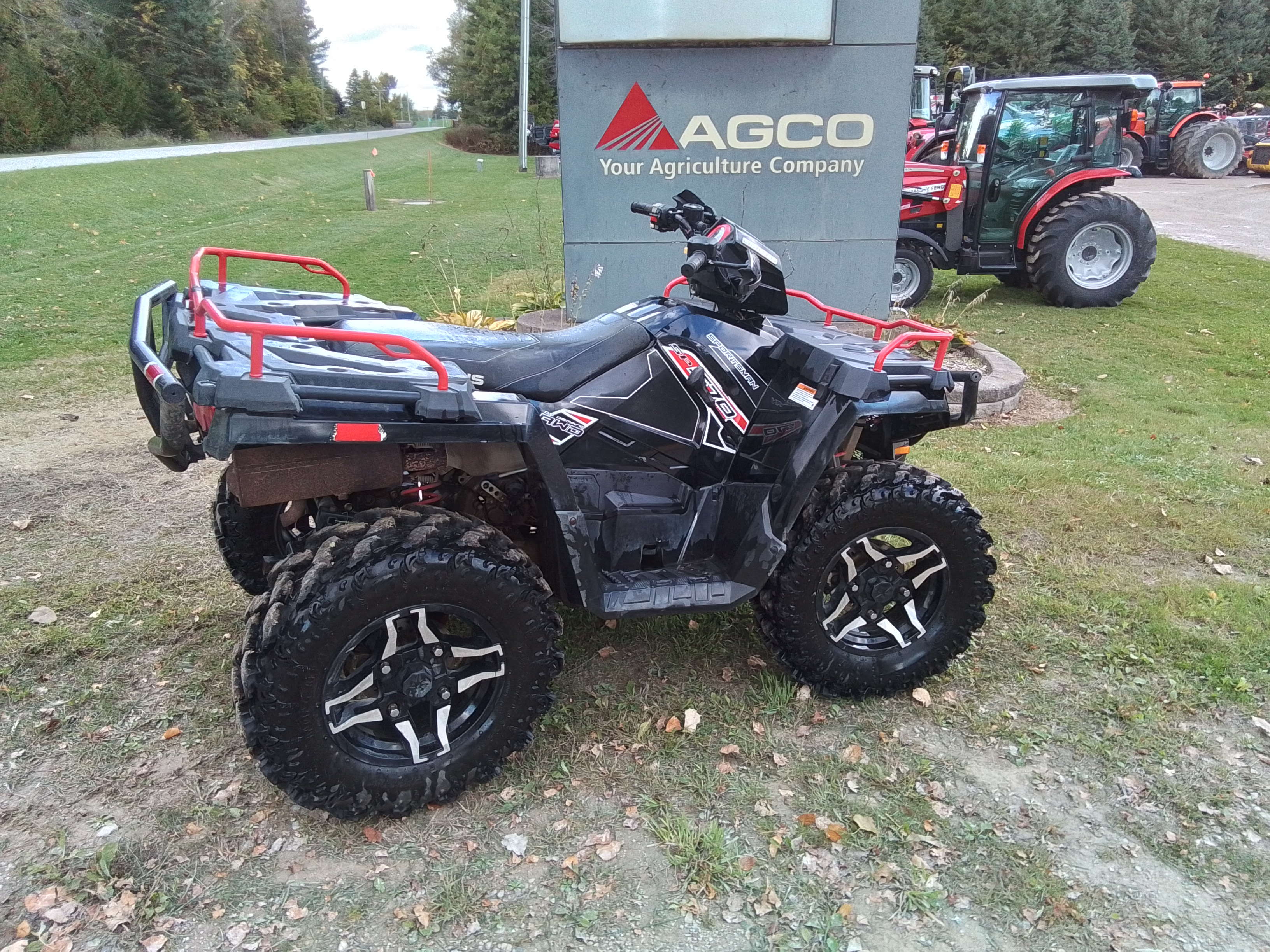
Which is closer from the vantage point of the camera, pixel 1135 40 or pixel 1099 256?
pixel 1099 256

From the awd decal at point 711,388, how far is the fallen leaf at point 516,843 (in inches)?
54.9

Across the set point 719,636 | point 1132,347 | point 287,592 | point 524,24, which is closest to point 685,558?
point 719,636

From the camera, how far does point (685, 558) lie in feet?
10.3

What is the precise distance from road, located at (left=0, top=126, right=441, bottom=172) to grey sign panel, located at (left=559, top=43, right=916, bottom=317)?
1746cm

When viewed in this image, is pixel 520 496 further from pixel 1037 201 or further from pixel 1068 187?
pixel 1068 187

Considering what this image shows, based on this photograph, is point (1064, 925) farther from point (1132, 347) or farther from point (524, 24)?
point (524, 24)

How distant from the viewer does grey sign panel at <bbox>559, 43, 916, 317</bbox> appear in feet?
20.6

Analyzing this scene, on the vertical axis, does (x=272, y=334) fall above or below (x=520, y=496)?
above

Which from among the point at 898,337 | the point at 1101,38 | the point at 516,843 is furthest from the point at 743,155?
the point at 1101,38

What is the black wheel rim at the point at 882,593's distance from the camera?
10.5ft

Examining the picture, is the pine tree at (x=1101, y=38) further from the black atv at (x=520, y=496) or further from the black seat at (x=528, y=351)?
the black seat at (x=528, y=351)

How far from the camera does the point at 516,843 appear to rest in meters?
2.62

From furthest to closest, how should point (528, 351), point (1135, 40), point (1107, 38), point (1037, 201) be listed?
point (1135, 40) < point (1107, 38) < point (1037, 201) < point (528, 351)

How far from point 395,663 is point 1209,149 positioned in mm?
29615
